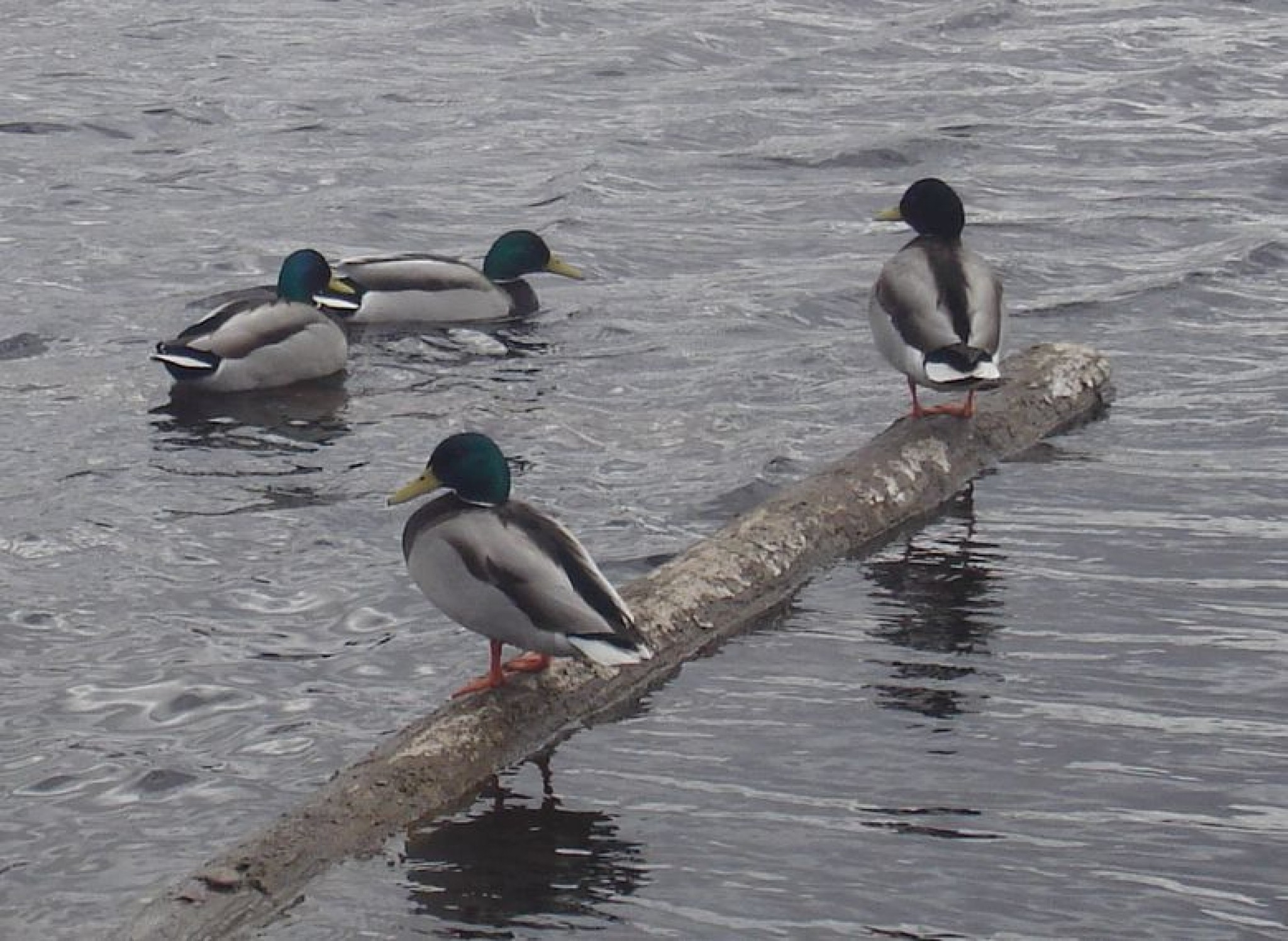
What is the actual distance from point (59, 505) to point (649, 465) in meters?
2.53

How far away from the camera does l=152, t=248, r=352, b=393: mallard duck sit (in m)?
12.8

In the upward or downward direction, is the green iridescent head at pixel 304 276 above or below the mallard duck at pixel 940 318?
below

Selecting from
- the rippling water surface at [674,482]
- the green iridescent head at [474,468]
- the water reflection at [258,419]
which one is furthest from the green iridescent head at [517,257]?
the green iridescent head at [474,468]

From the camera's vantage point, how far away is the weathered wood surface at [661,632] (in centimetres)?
627

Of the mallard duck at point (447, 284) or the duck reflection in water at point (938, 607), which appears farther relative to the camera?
the mallard duck at point (447, 284)

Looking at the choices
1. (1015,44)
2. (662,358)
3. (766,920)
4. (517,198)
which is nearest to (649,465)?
(662,358)

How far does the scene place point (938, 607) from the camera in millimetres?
8938

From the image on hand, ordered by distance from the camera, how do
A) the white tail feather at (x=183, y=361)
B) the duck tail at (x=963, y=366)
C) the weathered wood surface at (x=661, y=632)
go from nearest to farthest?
the weathered wood surface at (x=661, y=632), the duck tail at (x=963, y=366), the white tail feather at (x=183, y=361)

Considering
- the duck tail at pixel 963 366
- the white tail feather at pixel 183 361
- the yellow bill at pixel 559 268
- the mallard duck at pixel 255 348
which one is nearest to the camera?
the duck tail at pixel 963 366

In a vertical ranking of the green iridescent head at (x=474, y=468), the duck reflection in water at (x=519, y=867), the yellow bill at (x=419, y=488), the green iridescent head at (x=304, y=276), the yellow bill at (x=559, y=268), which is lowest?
the duck reflection in water at (x=519, y=867)

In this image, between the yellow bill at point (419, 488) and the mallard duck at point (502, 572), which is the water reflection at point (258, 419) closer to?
the yellow bill at point (419, 488)

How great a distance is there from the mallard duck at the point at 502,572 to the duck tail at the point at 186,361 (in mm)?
4836

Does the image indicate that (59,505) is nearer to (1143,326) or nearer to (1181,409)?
(1181,409)

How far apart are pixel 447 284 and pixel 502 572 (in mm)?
7321
